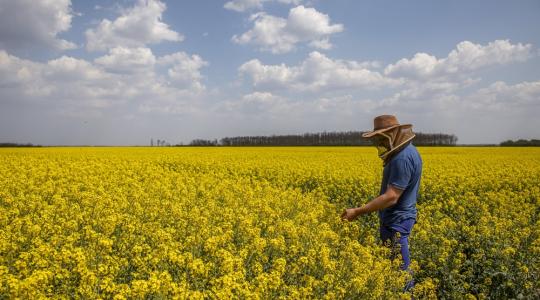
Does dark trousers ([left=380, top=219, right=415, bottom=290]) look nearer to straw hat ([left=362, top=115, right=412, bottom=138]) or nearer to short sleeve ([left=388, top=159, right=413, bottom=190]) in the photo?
short sleeve ([left=388, top=159, right=413, bottom=190])

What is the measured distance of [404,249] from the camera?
514 cm

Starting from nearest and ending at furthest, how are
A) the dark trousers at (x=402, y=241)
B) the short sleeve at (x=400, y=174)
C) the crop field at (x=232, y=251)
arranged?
1. the crop field at (x=232, y=251)
2. the short sleeve at (x=400, y=174)
3. the dark trousers at (x=402, y=241)

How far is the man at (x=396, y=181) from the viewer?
495 cm

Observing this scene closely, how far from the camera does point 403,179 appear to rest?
4.93 meters

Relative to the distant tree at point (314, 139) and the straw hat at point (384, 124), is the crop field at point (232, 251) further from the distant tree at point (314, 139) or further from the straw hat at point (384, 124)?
the distant tree at point (314, 139)

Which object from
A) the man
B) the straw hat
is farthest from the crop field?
the straw hat

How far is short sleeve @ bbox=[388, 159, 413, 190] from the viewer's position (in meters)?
4.93

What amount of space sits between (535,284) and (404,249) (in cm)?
188

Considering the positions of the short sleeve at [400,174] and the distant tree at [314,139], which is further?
the distant tree at [314,139]

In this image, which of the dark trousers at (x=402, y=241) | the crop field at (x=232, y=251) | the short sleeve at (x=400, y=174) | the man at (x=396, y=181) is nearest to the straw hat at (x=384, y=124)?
the man at (x=396, y=181)

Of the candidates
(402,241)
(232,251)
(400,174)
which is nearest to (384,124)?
(400,174)

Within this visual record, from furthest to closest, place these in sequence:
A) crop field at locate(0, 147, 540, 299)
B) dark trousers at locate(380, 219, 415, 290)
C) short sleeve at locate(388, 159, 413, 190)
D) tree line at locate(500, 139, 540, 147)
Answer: tree line at locate(500, 139, 540, 147) < dark trousers at locate(380, 219, 415, 290) < short sleeve at locate(388, 159, 413, 190) < crop field at locate(0, 147, 540, 299)

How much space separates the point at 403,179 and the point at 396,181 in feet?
0.27

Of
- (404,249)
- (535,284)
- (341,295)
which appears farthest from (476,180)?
(341,295)
